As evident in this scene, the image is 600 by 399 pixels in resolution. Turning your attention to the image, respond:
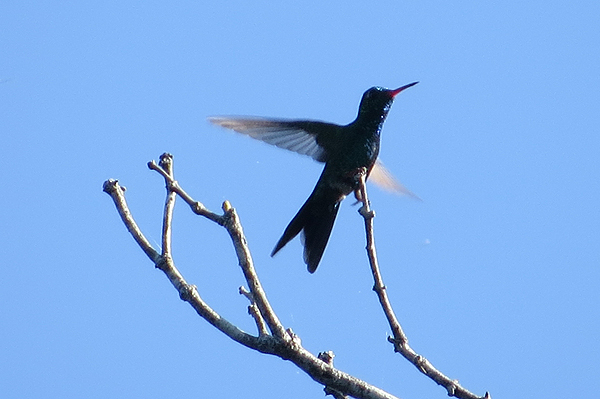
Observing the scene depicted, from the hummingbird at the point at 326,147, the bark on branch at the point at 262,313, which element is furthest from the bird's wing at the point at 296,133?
the bark on branch at the point at 262,313

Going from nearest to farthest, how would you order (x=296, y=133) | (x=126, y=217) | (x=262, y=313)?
(x=262, y=313)
(x=126, y=217)
(x=296, y=133)

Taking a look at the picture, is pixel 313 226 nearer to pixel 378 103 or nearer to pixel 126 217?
pixel 378 103

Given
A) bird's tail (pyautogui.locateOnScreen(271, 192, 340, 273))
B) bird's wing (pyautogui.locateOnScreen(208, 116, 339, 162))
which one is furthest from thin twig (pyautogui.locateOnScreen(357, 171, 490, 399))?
bird's wing (pyautogui.locateOnScreen(208, 116, 339, 162))

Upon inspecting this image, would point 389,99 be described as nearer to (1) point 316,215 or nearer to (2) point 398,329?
(1) point 316,215

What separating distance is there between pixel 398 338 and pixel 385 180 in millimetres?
3494

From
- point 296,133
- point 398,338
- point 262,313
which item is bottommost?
point 262,313

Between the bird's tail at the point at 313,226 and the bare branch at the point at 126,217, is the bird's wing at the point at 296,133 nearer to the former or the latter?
the bird's tail at the point at 313,226

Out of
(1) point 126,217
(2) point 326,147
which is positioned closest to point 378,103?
(2) point 326,147

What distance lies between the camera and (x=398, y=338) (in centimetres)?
324

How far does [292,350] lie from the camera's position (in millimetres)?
2945

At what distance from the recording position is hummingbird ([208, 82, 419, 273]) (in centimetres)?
554

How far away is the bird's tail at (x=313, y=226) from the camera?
546cm

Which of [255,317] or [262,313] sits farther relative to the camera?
[255,317]

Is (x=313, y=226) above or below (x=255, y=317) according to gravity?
above
